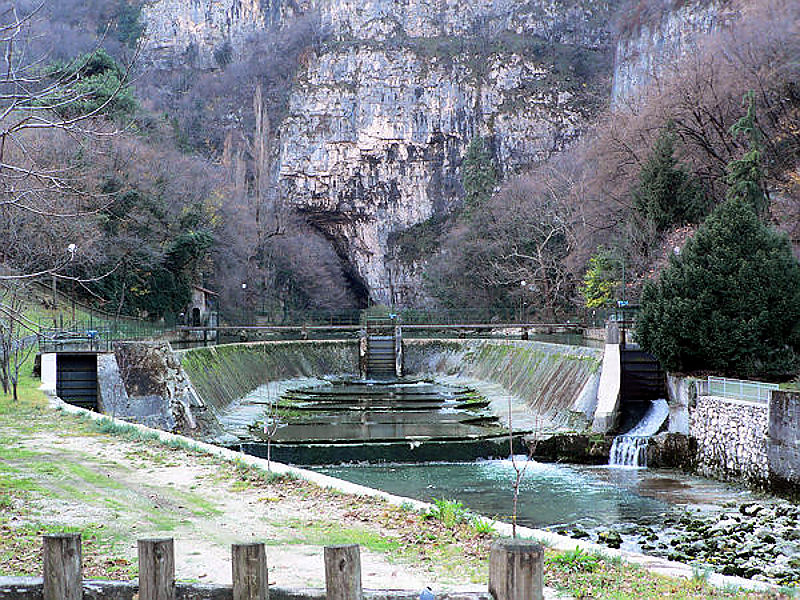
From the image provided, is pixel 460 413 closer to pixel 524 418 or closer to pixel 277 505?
pixel 524 418

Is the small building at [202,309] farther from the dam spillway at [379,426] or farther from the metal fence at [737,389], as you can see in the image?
the metal fence at [737,389]

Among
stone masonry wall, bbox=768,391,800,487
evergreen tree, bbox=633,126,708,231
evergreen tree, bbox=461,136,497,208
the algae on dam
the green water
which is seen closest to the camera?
the green water

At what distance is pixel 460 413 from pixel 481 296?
3108 cm

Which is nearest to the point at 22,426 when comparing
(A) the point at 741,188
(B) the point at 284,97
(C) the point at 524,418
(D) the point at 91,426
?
(D) the point at 91,426

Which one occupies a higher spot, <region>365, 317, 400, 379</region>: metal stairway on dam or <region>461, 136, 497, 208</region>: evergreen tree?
<region>461, 136, 497, 208</region>: evergreen tree

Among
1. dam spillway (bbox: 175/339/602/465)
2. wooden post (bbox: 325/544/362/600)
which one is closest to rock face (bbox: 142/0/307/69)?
dam spillway (bbox: 175/339/602/465)

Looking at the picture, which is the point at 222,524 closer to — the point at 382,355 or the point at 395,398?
the point at 395,398

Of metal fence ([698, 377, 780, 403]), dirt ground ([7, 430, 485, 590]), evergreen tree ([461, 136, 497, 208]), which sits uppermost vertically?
A: evergreen tree ([461, 136, 497, 208])

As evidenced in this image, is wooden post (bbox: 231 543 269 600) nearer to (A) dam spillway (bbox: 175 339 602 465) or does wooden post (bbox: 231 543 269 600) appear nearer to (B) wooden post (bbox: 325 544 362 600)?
(B) wooden post (bbox: 325 544 362 600)

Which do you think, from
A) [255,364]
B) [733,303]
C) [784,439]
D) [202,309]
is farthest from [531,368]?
[202,309]

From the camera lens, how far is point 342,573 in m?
4.90

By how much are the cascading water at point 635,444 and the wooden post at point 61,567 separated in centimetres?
1932

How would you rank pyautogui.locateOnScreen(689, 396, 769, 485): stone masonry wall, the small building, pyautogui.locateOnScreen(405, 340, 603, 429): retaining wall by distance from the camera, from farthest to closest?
the small building
pyautogui.locateOnScreen(405, 340, 603, 429): retaining wall
pyautogui.locateOnScreen(689, 396, 769, 485): stone masonry wall

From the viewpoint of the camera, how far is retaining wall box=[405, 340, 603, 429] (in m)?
27.1
